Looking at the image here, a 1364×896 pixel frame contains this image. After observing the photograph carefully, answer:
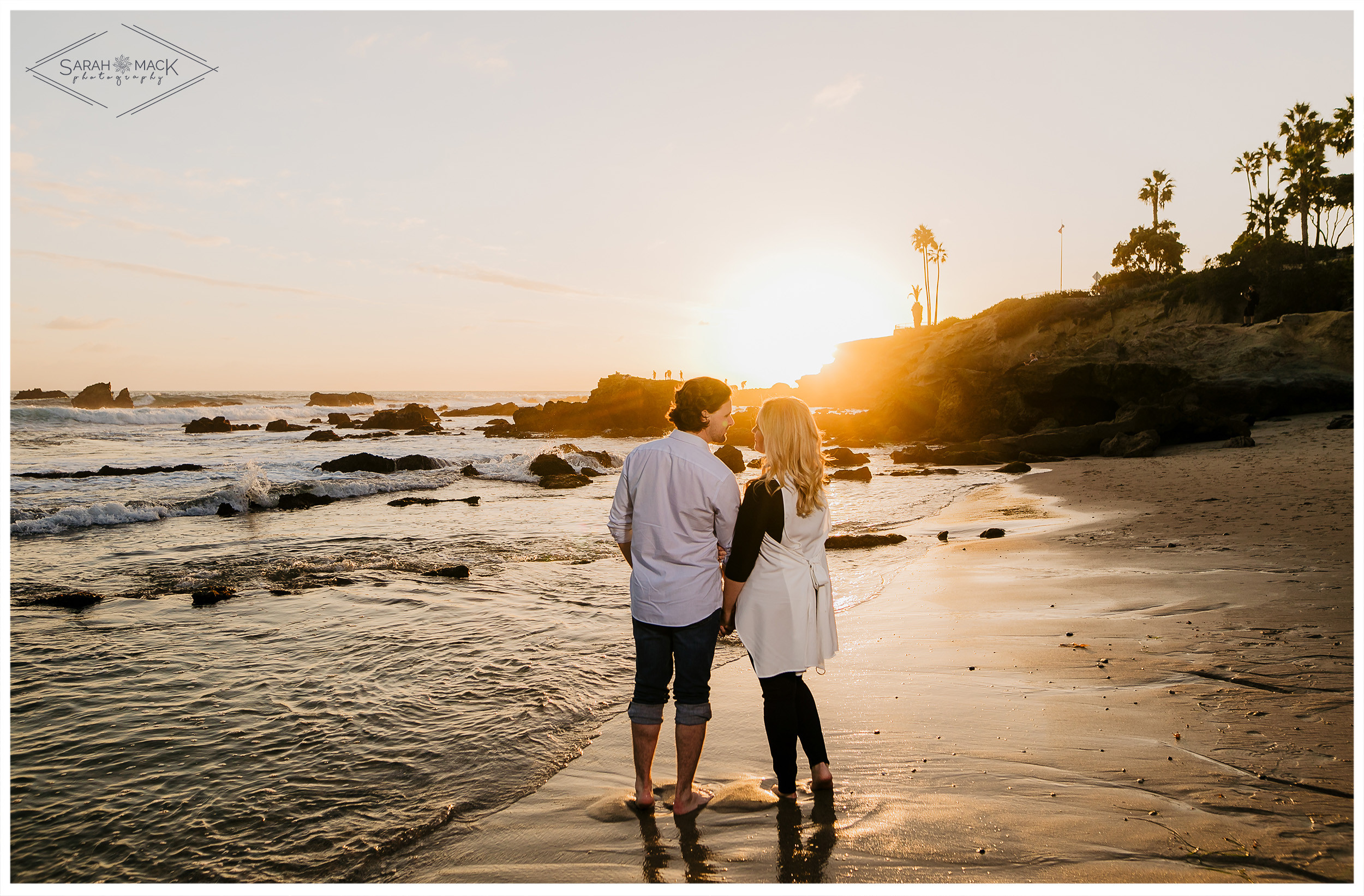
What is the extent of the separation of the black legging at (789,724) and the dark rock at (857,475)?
17.4 m

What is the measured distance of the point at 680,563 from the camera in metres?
3.43

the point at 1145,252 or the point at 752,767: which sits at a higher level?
the point at 1145,252

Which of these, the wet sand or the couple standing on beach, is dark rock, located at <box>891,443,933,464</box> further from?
the couple standing on beach

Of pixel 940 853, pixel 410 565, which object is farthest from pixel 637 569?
pixel 410 565

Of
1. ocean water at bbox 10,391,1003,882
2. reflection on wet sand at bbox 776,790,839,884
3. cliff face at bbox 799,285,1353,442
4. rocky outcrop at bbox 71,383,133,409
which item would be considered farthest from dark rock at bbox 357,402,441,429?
reflection on wet sand at bbox 776,790,839,884

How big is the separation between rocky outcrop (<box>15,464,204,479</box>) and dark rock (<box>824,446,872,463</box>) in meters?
17.7

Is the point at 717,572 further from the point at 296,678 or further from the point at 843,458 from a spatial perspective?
the point at 843,458

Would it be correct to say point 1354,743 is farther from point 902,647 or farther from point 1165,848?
point 902,647

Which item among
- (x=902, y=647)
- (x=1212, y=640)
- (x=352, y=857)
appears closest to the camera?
(x=352, y=857)

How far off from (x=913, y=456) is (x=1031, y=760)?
23.4 m

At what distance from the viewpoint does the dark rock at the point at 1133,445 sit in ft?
69.6

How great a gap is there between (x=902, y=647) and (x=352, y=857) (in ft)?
13.8

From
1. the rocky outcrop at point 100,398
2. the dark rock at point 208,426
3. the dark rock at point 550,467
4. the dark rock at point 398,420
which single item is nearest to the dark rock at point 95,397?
the rocky outcrop at point 100,398

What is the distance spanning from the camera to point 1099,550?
9.13 metres
